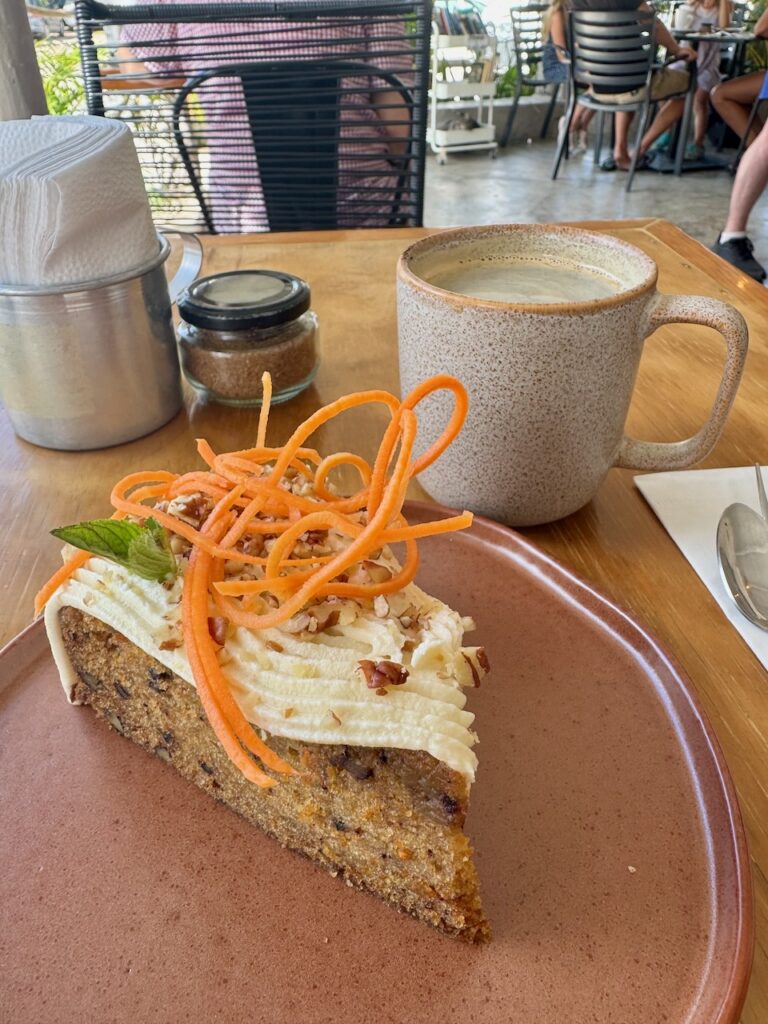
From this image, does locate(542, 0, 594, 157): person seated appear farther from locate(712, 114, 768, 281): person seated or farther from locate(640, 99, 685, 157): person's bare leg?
locate(712, 114, 768, 281): person seated

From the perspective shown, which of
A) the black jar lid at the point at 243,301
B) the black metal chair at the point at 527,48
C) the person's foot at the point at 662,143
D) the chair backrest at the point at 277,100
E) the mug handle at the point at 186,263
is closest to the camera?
the black jar lid at the point at 243,301

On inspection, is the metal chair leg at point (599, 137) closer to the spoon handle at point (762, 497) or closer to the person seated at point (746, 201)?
the person seated at point (746, 201)

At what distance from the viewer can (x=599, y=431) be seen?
27.9 inches

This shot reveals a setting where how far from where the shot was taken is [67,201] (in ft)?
2.50

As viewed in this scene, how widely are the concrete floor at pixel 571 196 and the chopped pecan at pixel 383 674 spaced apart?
167 inches

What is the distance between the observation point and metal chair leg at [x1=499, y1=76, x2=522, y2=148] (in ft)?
21.2

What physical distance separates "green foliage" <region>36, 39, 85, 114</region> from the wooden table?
127 inches

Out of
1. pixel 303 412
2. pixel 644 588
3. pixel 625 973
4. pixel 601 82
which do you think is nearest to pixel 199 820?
pixel 625 973

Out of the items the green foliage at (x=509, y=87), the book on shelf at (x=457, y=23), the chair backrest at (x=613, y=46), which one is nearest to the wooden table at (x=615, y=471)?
the chair backrest at (x=613, y=46)

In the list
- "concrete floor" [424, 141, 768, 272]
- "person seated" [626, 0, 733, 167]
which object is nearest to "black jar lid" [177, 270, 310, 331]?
"concrete floor" [424, 141, 768, 272]

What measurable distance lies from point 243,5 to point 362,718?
69.6 inches

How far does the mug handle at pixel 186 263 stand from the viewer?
106 cm

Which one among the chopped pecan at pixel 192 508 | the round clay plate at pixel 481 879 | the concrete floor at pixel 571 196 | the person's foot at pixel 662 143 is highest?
the chopped pecan at pixel 192 508

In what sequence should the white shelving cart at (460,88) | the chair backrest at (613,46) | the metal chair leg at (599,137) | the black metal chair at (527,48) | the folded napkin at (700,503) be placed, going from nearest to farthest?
1. the folded napkin at (700,503)
2. the chair backrest at (613,46)
3. the metal chair leg at (599,137)
4. the white shelving cart at (460,88)
5. the black metal chair at (527,48)
